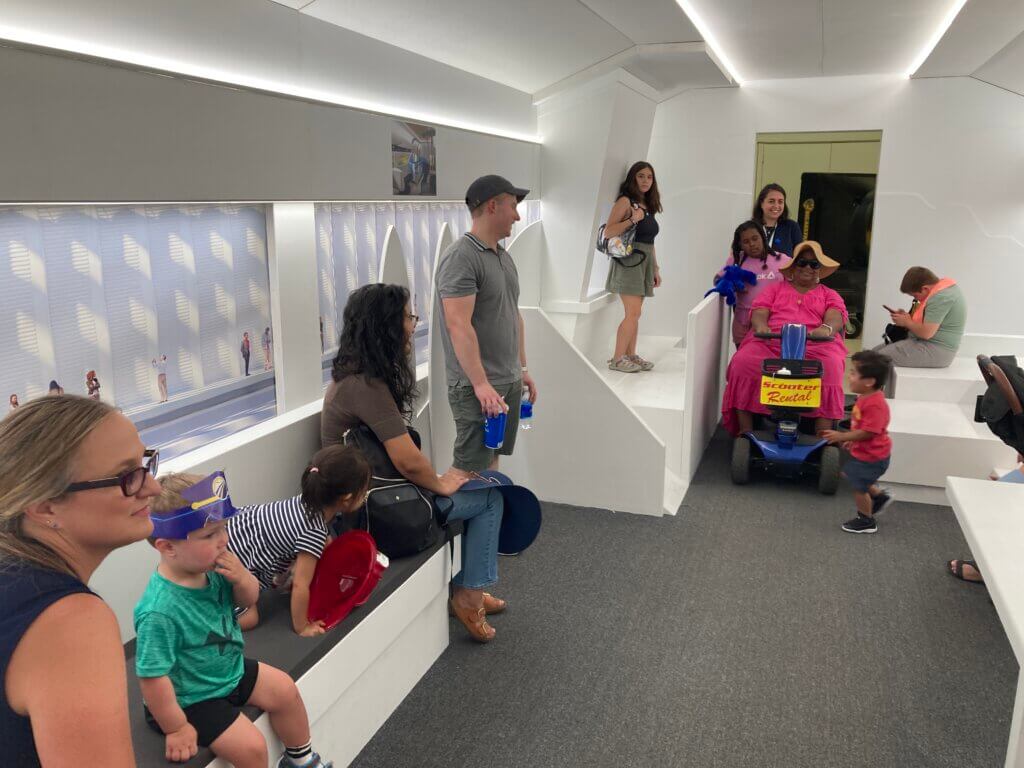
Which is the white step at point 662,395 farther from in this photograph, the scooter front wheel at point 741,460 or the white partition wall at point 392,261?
the white partition wall at point 392,261

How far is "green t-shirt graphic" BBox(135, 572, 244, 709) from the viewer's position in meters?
1.80

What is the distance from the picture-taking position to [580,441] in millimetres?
4504

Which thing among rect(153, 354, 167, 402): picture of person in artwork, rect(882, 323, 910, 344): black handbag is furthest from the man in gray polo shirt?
rect(882, 323, 910, 344): black handbag

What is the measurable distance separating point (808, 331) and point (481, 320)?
271 centimetres

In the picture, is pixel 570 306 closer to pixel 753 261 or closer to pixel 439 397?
pixel 753 261

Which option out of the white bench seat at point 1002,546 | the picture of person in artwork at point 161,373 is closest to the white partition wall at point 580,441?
the white bench seat at point 1002,546

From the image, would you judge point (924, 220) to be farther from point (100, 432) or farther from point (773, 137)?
point (100, 432)

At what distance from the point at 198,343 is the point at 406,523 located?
113 centimetres

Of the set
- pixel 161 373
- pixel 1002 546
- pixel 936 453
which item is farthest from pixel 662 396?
pixel 161 373

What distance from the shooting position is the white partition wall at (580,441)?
173 inches

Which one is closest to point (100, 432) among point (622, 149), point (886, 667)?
point (886, 667)

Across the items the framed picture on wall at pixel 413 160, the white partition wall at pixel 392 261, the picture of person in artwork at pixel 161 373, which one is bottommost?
the picture of person in artwork at pixel 161 373

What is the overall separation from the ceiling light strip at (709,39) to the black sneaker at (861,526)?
9.51ft

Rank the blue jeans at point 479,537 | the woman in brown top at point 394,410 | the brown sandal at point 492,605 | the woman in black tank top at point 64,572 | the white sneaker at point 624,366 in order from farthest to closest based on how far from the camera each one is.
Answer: the white sneaker at point 624,366 < the brown sandal at point 492,605 < the blue jeans at point 479,537 < the woman in brown top at point 394,410 < the woman in black tank top at point 64,572
